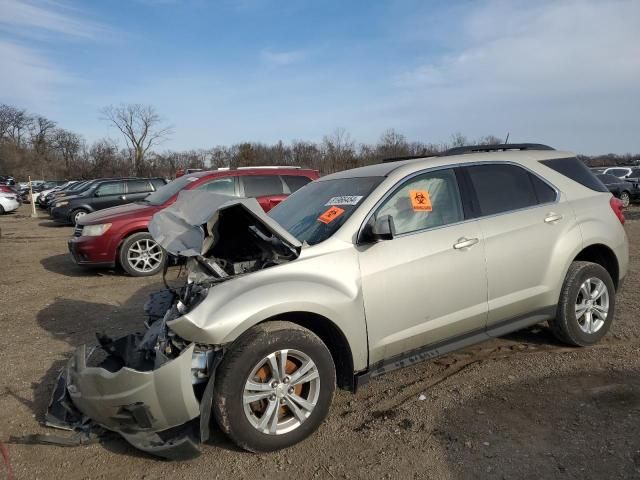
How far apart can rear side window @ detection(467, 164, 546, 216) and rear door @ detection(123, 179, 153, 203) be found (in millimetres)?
14243

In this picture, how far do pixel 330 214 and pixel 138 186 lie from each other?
14.8 m

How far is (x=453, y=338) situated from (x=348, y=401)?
94 cm

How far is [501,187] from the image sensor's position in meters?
4.18

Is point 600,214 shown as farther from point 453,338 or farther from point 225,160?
point 225,160

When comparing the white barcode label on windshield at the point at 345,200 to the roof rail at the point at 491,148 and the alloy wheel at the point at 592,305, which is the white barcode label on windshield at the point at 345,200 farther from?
the alloy wheel at the point at 592,305

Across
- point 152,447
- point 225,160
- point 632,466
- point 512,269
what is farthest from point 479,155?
point 225,160

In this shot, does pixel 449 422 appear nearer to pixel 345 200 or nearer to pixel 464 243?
pixel 464 243

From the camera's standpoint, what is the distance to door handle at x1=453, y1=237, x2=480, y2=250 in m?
3.71

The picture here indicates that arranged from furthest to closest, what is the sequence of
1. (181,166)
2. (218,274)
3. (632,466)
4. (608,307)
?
(181,166)
(608,307)
(218,274)
(632,466)

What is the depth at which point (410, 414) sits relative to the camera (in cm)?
346

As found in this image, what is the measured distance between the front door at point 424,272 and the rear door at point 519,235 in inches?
6.5

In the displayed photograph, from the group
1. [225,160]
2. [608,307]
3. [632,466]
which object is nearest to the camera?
[632,466]

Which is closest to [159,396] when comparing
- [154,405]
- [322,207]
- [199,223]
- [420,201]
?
[154,405]

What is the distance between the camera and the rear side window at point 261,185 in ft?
29.6
